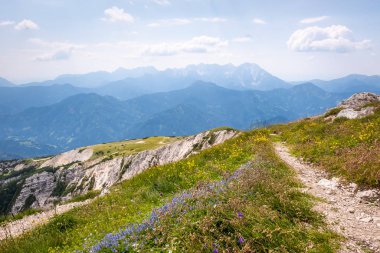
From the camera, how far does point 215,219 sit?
22.9 feet

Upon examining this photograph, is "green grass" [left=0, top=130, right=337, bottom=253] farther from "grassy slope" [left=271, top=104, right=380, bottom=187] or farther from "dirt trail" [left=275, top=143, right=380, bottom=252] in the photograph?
"grassy slope" [left=271, top=104, right=380, bottom=187]

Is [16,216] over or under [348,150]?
under

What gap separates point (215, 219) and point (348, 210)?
4766 mm

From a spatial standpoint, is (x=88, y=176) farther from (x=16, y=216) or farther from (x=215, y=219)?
(x=215, y=219)

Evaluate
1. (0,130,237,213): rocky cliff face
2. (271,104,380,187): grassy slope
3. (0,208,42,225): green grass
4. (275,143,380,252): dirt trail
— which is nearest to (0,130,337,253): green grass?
(275,143,380,252): dirt trail

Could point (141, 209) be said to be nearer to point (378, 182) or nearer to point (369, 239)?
point (369, 239)

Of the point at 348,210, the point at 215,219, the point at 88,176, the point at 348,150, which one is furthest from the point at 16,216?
the point at 88,176

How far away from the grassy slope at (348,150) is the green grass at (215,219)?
236cm

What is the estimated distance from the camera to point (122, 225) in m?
8.30

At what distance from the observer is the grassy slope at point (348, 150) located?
1125cm

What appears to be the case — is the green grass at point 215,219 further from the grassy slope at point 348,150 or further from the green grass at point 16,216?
the green grass at point 16,216

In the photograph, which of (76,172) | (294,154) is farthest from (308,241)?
(76,172)

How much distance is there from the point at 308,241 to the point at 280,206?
5.12 ft

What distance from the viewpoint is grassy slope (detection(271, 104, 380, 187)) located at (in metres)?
11.3
